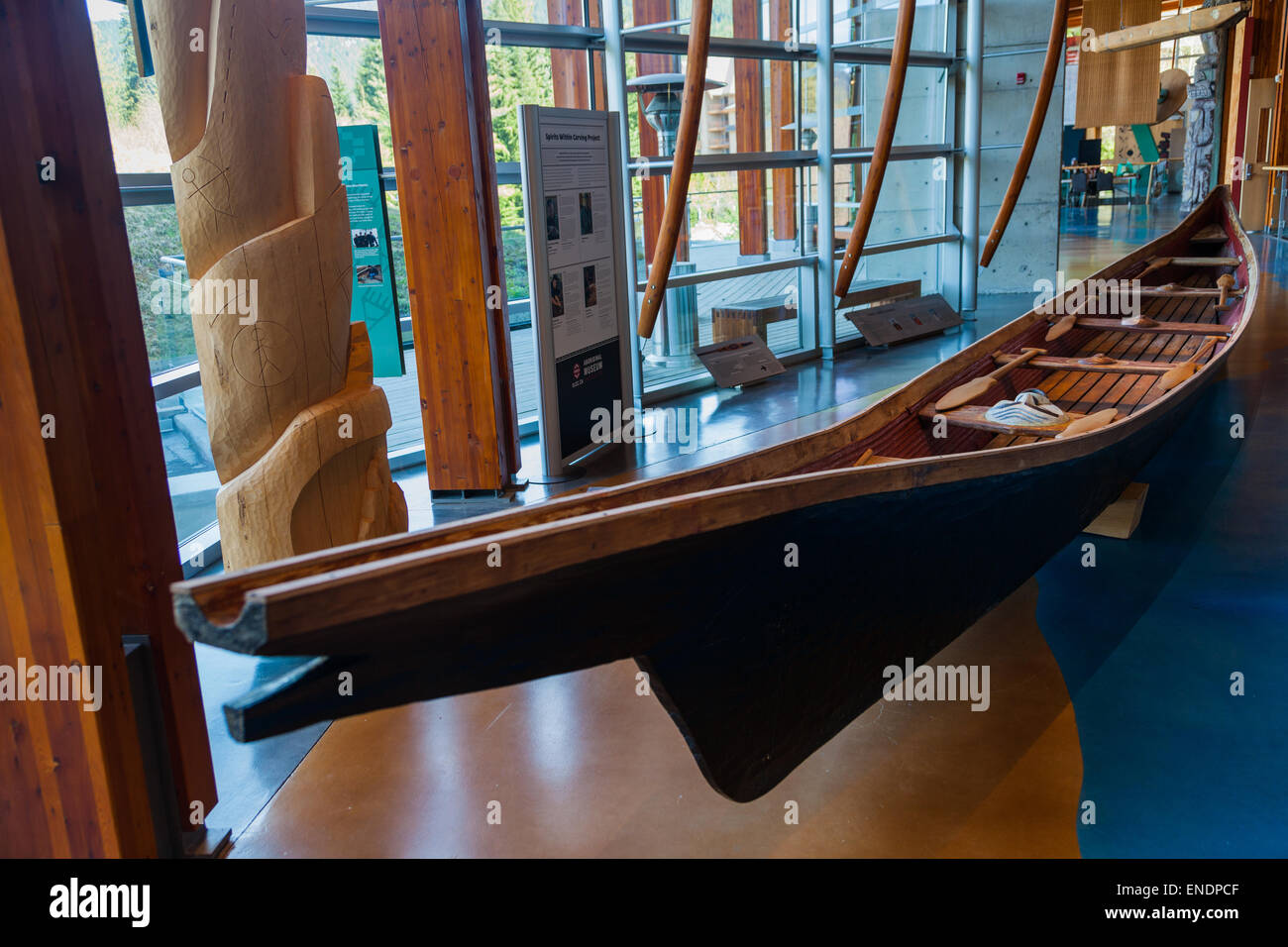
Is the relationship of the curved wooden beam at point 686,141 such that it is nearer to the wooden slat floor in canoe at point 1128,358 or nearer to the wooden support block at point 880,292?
the wooden slat floor in canoe at point 1128,358

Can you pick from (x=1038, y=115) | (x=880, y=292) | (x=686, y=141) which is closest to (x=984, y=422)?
(x=686, y=141)

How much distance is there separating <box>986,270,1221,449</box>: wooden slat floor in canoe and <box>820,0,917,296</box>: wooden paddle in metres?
1.35

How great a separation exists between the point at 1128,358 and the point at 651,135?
346cm

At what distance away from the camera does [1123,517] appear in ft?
13.6

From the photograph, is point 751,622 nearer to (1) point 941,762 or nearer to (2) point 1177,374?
(1) point 941,762

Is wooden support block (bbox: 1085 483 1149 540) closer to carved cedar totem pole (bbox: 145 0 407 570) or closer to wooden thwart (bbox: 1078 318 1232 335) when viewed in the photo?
wooden thwart (bbox: 1078 318 1232 335)

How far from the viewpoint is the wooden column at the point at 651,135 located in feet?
21.4

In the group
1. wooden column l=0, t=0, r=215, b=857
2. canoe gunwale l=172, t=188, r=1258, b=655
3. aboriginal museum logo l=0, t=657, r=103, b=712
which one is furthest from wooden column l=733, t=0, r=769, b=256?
aboriginal museum logo l=0, t=657, r=103, b=712

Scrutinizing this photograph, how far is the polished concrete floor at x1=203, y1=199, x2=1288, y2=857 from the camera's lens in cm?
236

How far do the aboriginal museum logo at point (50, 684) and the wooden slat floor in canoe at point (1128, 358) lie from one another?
296 centimetres
